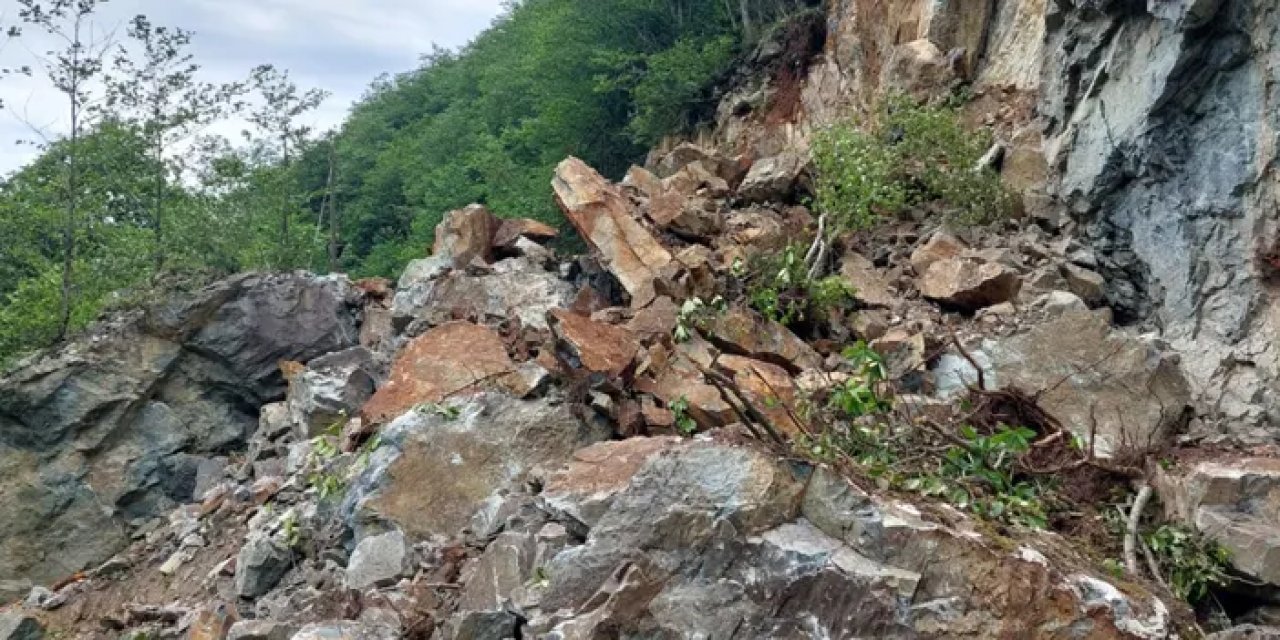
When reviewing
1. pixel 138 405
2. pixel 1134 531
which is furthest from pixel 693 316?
pixel 138 405

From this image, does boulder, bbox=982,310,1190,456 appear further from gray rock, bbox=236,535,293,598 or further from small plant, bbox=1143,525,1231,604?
gray rock, bbox=236,535,293,598

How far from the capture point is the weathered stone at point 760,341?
7402 millimetres

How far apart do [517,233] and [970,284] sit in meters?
5.30

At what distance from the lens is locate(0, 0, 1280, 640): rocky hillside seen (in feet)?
14.0

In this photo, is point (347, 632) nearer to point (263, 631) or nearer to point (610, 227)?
point (263, 631)

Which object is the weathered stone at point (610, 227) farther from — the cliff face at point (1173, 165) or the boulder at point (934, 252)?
the cliff face at point (1173, 165)

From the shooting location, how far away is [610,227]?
952cm

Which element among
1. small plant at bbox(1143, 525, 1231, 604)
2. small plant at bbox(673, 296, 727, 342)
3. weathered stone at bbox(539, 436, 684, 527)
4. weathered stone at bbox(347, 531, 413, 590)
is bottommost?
small plant at bbox(1143, 525, 1231, 604)

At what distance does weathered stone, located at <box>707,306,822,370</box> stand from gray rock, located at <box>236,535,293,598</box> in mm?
3377

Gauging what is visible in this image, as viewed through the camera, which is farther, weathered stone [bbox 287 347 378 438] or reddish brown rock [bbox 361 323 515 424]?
weathered stone [bbox 287 347 378 438]

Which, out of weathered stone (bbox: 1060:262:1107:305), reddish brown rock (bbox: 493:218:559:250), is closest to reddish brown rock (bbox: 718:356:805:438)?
weathered stone (bbox: 1060:262:1107:305)

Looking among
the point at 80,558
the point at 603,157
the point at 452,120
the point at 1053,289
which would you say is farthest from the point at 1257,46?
the point at 452,120

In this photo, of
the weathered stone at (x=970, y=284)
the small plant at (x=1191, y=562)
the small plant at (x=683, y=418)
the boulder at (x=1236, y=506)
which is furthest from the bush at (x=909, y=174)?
the small plant at (x=1191, y=562)

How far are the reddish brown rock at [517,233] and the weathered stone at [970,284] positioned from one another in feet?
15.5
